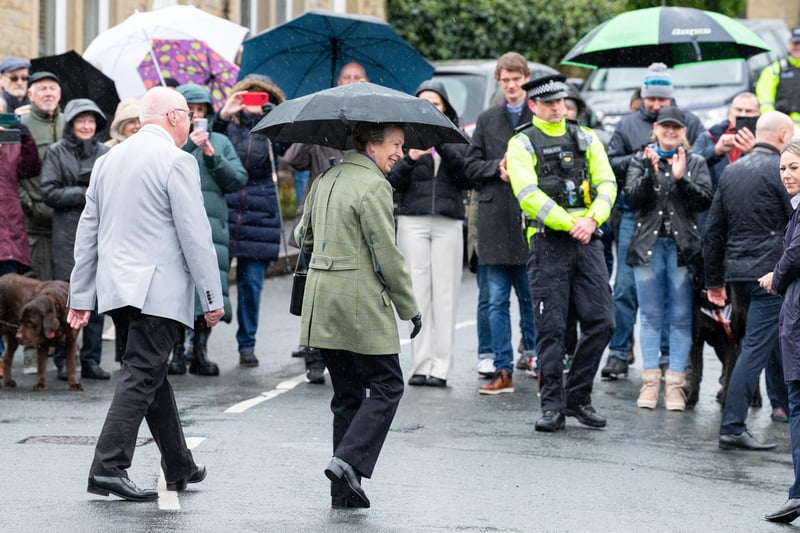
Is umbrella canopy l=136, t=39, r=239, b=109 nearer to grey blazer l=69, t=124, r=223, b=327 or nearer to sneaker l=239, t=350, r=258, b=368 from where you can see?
sneaker l=239, t=350, r=258, b=368

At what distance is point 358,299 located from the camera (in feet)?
24.8

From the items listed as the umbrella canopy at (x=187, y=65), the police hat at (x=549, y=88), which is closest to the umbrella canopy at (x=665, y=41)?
the police hat at (x=549, y=88)

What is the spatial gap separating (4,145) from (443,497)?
585 cm

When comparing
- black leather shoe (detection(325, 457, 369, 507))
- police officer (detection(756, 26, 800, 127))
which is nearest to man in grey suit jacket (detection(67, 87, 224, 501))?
black leather shoe (detection(325, 457, 369, 507))

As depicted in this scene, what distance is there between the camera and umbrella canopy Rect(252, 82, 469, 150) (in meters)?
7.69

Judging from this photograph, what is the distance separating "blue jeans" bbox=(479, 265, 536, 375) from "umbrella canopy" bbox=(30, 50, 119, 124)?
169 inches

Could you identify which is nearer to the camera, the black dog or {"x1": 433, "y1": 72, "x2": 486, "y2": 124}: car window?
the black dog

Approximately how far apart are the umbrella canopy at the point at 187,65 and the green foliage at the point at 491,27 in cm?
1447

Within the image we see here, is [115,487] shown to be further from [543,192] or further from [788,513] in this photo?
[543,192]

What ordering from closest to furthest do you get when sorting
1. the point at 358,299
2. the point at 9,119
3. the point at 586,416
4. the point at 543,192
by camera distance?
the point at 358,299, the point at 543,192, the point at 586,416, the point at 9,119

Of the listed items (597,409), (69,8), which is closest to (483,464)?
(597,409)

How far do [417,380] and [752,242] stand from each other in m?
3.05

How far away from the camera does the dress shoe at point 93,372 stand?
11.9 metres

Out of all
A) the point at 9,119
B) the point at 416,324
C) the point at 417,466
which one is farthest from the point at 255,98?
the point at 416,324
